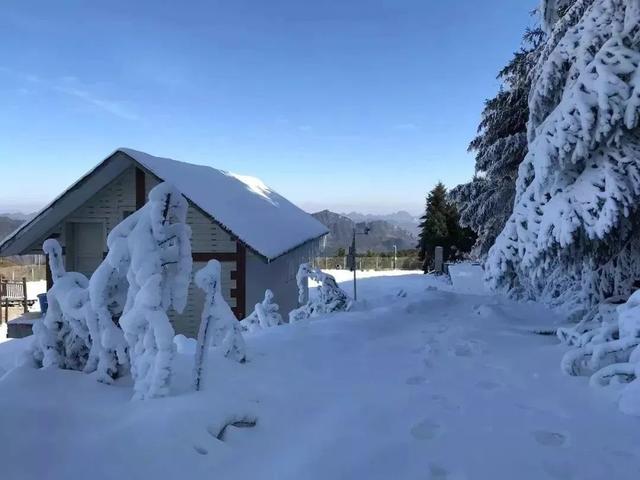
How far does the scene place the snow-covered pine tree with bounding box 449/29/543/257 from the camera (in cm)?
1370

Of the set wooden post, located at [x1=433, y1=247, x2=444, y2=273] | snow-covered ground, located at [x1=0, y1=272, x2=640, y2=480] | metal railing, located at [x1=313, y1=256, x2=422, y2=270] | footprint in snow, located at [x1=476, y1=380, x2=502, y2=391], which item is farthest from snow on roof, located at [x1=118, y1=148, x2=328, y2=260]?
metal railing, located at [x1=313, y1=256, x2=422, y2=270]

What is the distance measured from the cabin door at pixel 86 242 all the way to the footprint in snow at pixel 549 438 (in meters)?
12.2

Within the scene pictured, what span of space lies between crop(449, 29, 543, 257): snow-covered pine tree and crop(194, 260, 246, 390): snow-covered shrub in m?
11.9

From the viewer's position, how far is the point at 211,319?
13.4 feet

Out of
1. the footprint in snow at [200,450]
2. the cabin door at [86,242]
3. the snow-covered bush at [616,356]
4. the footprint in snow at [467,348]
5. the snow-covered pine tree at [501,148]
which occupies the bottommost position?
the footprint in snow at [467,348]

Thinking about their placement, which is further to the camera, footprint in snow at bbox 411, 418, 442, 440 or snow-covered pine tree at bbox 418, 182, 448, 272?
snow-covered pine tree at bbox 418, 182, 448, 272

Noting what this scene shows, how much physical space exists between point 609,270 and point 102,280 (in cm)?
642

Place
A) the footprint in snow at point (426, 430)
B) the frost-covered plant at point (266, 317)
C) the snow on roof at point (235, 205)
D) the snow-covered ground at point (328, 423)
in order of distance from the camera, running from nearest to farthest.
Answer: the snow-covered ground at point (328, 423)
the footprint in snow at point (426, 430)
the frost-covered plant at point (266, 317)
the snow on roof at point (235, 205)

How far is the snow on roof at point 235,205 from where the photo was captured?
32.9 ft

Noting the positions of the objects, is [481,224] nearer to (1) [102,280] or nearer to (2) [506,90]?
(2) [506,90]

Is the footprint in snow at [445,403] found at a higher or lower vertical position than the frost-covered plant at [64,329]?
lower

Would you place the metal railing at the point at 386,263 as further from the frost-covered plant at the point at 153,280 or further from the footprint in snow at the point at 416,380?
the frost-covered plant at the point at 153,280

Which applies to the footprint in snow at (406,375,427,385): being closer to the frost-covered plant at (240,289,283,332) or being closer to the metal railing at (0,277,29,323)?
the frost-covered plant at (240,289,283,332)

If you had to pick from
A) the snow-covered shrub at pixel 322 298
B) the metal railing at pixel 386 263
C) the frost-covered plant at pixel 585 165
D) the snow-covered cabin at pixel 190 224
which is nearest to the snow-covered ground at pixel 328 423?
the frost-covered plant at pixel 585 165
